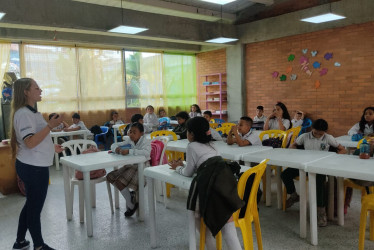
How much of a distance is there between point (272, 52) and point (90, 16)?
457 cm

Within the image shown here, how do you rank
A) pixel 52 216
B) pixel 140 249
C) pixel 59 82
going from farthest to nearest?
1. pixel 59 82
2. pixel 52 216
3. pixel 140 249

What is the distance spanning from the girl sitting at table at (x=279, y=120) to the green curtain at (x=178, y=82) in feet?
16.4

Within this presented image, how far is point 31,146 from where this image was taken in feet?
8.27

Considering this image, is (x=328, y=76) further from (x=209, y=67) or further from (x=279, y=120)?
(x=209, y=67)

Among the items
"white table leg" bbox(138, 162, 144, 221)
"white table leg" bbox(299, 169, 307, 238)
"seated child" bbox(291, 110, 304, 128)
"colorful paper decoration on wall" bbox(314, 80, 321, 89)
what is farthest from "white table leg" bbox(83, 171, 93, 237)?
"colorful paper decoration on wall" bbox(314, 80, 321, 89)

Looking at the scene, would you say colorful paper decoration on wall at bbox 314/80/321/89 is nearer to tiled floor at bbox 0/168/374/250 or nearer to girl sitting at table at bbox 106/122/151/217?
tiled floor at bbox 0/168/374/250

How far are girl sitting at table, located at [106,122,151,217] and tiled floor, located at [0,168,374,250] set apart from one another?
0.76 feet

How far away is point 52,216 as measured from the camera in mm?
3838

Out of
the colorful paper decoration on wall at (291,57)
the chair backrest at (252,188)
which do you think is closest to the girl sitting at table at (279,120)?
the colorful paper decoration on wall at (291,57)

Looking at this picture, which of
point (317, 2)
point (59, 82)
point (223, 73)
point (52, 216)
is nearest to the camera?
point (52, 216)

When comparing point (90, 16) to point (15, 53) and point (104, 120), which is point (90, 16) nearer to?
point (15, 53)

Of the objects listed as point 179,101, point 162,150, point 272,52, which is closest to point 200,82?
Result: point 179,101

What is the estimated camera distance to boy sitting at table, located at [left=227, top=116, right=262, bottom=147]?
3838 mm

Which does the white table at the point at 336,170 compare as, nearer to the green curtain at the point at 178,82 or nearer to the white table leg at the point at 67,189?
the white table leg at the point at 67,189
